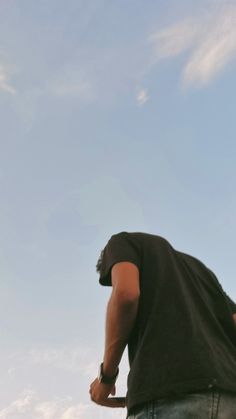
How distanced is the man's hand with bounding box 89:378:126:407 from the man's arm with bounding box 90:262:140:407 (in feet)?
→ 0.13

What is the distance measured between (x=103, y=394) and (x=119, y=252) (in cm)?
Answer: 118

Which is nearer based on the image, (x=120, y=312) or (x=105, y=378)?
(x=120, y=312)

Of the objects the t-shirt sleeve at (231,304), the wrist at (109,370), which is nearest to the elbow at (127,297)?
the wrist at (109,370)

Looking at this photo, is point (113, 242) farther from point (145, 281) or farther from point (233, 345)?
point (233, 345)

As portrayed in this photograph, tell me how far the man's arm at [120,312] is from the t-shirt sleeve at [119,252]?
2.6 inches

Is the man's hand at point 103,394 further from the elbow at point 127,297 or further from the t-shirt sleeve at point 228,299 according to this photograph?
the t-shirt sleeve at point 228,299

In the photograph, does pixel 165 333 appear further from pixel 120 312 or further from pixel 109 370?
pixel 109 370

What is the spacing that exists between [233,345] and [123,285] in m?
0.99

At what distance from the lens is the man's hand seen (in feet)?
11.8

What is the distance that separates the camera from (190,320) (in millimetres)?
3229

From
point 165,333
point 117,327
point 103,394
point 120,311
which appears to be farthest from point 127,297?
point 103,394

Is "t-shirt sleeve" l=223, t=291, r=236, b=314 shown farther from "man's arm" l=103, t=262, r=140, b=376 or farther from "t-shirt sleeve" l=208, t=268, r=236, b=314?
"man's arm" l=103, t=262, r=140, b=376

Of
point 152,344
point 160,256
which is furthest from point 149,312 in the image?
point 160,256

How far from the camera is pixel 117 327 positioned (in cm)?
329
